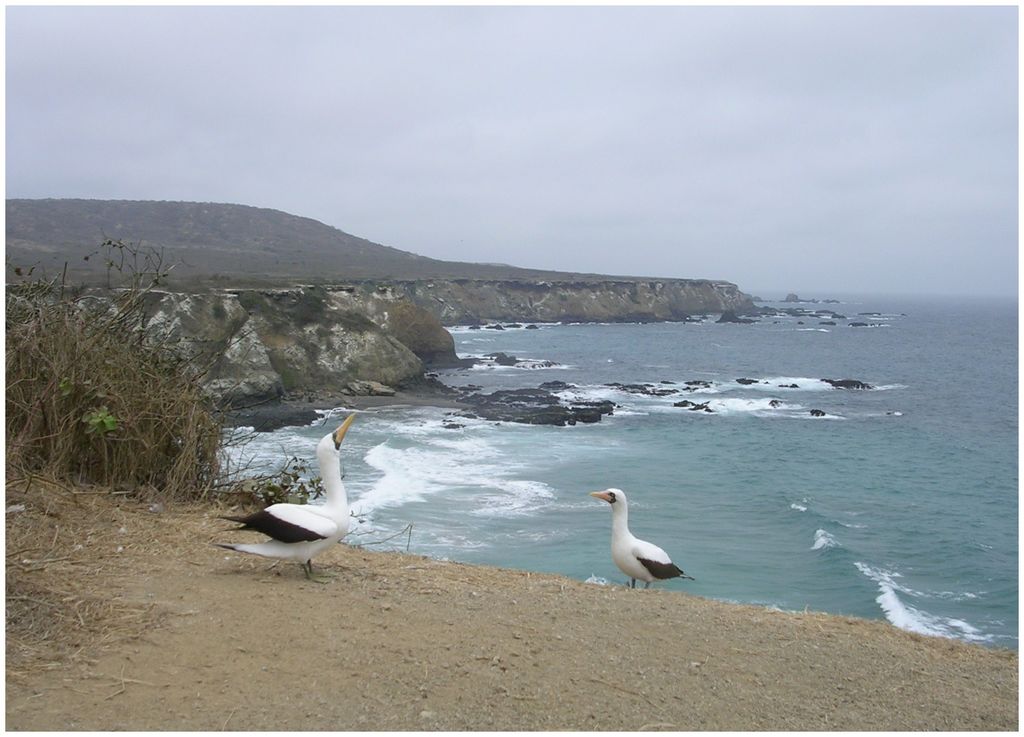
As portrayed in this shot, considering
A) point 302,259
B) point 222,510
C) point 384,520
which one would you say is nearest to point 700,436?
point 384,520

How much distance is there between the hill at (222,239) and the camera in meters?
81.9

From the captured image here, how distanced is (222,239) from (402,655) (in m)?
111

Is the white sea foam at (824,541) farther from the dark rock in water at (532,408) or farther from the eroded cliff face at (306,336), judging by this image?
the eroded cliff face at (306,336)

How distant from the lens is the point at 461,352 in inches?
2542

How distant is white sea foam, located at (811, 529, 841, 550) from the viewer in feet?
65.7

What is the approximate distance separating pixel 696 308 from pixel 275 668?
123315 millimetres

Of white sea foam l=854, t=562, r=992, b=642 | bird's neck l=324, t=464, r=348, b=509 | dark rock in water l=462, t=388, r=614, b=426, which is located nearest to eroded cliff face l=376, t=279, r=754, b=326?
dark rock in water l=462, t=388, r=614, b=426

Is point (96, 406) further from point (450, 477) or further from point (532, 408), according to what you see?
point (532, 408)

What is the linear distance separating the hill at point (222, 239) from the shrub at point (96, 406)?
65.2m

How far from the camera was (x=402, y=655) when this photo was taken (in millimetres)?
4738

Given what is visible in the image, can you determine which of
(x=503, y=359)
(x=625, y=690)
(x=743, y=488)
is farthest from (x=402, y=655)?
(x=503, y=359)

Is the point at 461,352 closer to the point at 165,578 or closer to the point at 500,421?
the point at 500,421

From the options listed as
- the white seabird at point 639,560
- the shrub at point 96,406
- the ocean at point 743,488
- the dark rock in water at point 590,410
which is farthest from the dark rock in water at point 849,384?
the shrub at point 96,406

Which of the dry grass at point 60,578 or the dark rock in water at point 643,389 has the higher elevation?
the dry grass at point 60,578
